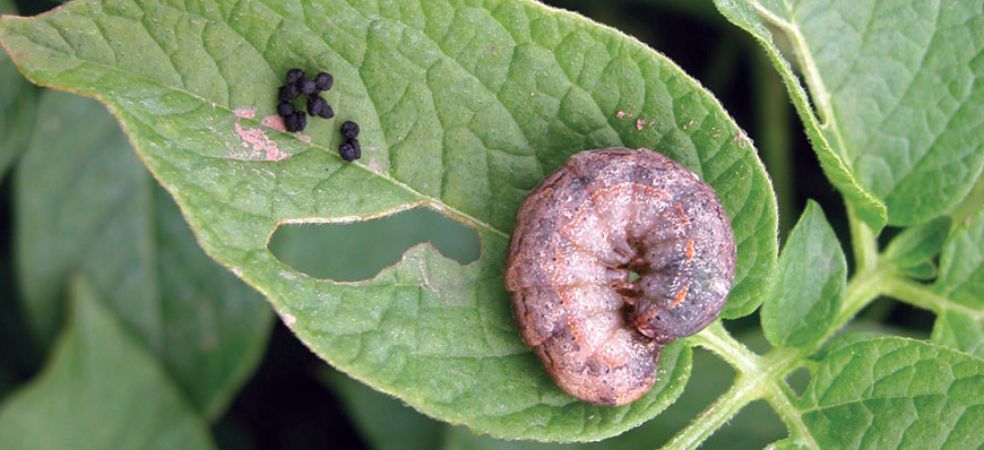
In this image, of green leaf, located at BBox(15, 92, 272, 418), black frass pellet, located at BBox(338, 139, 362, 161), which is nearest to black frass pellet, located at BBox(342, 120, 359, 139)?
black frass pellet, located at BBox(338, 139, 362, 161)

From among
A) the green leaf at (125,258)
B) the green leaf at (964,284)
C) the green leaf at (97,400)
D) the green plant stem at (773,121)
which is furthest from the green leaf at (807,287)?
the green leaf at (97,400)

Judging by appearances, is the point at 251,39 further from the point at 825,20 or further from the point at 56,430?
the point at 56,430

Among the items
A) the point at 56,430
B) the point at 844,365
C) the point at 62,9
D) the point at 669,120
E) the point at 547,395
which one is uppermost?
the point at 669,120

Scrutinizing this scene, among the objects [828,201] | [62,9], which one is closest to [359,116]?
[62,9]

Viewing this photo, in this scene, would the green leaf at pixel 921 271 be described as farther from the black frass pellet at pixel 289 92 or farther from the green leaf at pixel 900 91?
the black frass pellet at pixel 289 92

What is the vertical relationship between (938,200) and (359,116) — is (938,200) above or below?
above

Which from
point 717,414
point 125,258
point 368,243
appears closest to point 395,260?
point 368,243

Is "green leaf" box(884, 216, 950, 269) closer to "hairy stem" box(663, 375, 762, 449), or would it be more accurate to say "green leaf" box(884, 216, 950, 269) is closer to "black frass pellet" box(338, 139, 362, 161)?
"hairy stem" box(663, 375, 762, 449)
